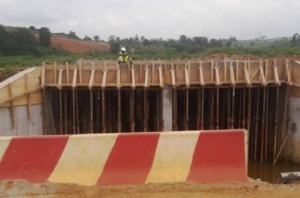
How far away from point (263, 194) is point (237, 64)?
9475mm

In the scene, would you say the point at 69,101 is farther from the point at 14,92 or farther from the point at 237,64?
the point at 237,64

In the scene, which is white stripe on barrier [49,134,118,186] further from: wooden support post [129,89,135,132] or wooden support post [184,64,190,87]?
wooden support post [129,89,135,132]

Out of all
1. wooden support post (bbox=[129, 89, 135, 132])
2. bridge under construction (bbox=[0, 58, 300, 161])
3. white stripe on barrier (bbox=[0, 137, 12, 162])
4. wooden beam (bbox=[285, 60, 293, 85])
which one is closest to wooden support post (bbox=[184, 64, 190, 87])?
bridge under construction (bbox=[0, 58, 300, 161])

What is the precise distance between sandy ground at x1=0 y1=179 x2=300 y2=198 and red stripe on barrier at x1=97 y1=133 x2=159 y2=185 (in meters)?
0.19

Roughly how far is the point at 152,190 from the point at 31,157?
1518 millimetres

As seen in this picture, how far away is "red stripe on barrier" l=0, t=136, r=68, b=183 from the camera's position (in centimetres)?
441

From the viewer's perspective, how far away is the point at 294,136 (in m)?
13.4

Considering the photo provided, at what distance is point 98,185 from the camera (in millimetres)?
4363

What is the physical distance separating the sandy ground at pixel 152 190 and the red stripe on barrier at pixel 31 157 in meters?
0.15

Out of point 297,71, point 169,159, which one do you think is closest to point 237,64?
point 297,71

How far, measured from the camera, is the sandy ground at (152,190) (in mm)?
4078

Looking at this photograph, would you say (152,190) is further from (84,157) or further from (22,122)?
(22,122)

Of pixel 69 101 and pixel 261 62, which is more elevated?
pixel 261 62

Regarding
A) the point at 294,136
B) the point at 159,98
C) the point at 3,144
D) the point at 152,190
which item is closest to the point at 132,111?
the point at 159,98
